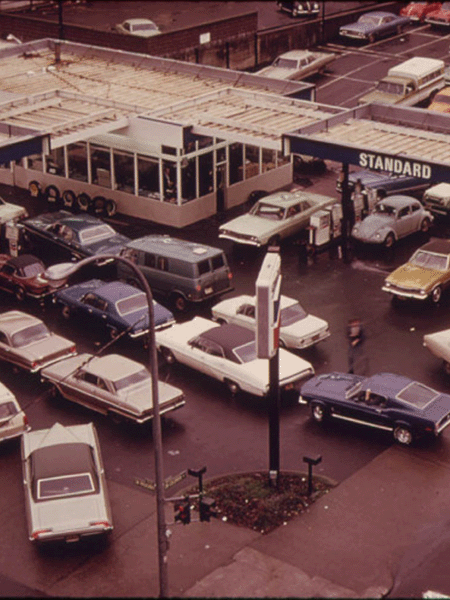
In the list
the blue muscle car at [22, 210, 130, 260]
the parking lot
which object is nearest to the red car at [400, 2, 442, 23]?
the parking lot

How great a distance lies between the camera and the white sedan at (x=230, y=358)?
3016 centimetres

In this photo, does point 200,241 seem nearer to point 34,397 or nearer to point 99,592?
point 34,397

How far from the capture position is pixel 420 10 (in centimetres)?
6594

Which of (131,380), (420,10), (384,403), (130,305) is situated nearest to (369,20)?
(420,10)

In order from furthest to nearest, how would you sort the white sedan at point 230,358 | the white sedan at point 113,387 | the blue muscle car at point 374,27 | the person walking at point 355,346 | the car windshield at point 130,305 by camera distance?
the blue muscle car at point 374,27 → the car windshield at point 130,305 → the person walking at point 355,346 → the white sedan at point 230,358 → the white sedan at point 113,387

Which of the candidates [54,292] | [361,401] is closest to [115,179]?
[54,292]

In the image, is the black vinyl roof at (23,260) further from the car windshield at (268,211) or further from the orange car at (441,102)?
the orange car at (441,102)

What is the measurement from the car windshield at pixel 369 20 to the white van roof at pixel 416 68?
9800mm

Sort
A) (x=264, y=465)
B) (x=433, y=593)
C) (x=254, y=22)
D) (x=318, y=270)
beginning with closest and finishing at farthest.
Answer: (x=433, y=593) → (x=264, y=465) → (x=318, y=270) → (x=254, y=22)

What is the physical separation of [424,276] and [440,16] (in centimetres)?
3323

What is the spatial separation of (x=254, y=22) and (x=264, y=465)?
38149mm

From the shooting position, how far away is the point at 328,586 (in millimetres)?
22984

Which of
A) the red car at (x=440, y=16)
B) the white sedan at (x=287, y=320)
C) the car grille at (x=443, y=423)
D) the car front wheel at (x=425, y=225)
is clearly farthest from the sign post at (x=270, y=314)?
the red car at (x=440, y=16)

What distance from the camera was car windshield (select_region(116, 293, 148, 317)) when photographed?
33.7 m
